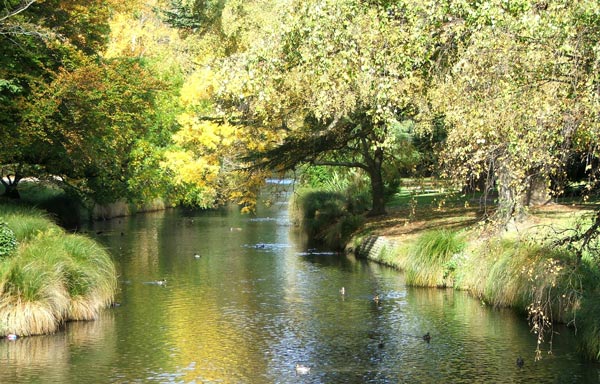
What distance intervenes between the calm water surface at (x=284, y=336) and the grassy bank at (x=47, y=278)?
401 millimetres

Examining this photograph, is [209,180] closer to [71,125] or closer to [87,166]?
[87,166]

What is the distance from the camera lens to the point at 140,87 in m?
29.2

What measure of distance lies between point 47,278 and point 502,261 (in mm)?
10690

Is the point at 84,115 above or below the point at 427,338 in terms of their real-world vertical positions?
above

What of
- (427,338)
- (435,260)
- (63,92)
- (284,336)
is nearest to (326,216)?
(435,260)

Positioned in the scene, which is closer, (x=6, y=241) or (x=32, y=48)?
(x=6, y=241)

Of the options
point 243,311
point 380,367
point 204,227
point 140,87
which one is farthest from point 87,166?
point 380,367

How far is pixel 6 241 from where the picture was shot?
19547 mm

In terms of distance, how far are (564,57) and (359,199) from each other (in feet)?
88.4

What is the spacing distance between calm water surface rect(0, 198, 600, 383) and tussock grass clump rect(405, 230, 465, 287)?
0.50m

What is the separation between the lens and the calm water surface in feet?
49.8

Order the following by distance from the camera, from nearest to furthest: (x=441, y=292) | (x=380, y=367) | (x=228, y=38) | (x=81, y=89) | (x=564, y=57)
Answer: (x=564, y=57), (x=380, y=367), (x=441, y=292), (x=81, y=89), (x=228, y=38)

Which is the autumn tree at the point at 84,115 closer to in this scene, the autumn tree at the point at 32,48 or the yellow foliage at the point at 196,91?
the autumn tree at the point at 32,48

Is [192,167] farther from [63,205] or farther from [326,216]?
[63,205]
